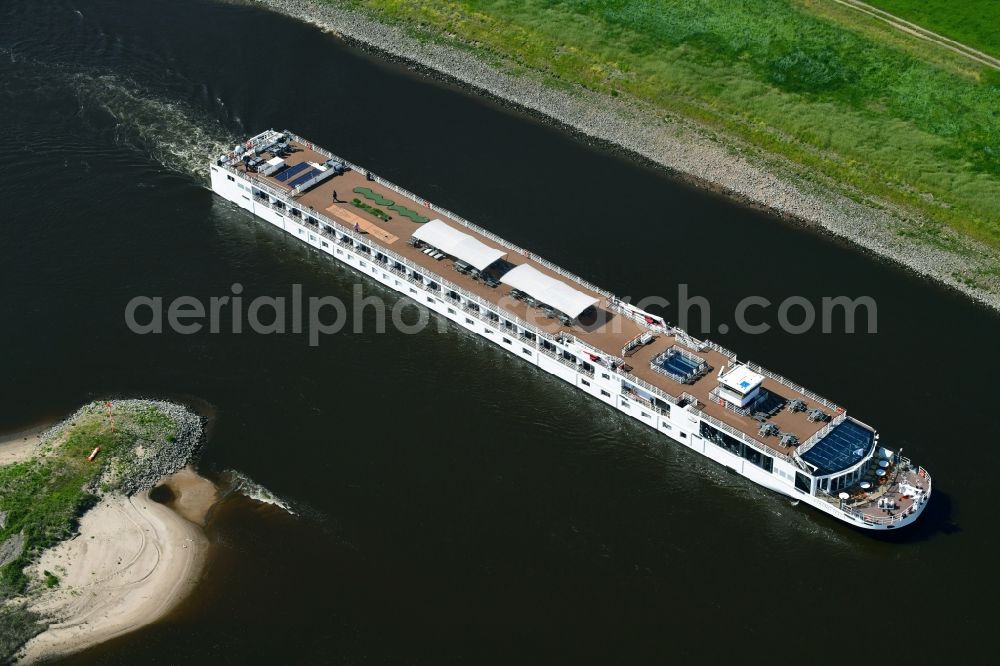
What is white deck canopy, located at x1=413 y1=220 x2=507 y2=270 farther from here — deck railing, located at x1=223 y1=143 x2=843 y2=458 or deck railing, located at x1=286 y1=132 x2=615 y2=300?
deck railing, located at x1=223 y1=143 x2=843 y2=458

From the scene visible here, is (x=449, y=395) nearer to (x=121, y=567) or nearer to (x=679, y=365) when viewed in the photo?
(x=679, y=365)

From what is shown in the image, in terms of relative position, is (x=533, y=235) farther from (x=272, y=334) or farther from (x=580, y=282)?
(x=272, y=334)

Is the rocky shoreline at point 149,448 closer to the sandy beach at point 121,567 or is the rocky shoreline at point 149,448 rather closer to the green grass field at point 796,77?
the sandy beach at point 121,567

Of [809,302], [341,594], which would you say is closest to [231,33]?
[809,302]

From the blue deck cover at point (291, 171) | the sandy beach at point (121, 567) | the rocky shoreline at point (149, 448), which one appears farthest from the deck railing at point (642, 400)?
the blue deck cover at point (291, 171)

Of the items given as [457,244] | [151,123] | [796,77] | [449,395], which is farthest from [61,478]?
[796,77]

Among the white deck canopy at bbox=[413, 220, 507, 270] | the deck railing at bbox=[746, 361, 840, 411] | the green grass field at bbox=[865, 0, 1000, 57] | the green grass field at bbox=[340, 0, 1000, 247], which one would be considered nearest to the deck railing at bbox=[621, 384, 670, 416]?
the deck railing at bbox=[746, 361, 840, 411]
